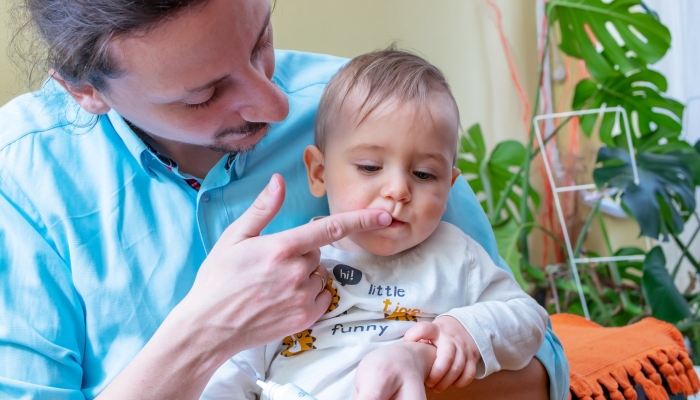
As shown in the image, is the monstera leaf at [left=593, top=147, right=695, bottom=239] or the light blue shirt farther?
the monstera leaf at [left=593, top=147, right=695, bottom=239]

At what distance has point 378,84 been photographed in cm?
117

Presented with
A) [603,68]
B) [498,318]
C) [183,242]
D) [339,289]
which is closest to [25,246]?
[183,242]

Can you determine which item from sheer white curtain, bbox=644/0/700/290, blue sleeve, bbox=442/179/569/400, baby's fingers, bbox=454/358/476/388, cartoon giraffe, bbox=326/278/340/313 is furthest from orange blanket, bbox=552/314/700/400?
sheer white curtain, bbox=644/0/700/290

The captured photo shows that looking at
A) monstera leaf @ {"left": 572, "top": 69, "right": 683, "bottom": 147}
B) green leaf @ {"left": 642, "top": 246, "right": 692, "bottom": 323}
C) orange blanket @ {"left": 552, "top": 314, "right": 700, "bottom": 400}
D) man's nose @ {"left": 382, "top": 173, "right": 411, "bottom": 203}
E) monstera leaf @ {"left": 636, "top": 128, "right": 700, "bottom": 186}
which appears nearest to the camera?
man's nose @ {"left": 382, "top": 173, "right": 411, "bottom": 203}

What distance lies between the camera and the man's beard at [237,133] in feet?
3.65

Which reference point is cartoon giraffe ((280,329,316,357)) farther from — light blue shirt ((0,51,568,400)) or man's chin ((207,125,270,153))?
man's chin ((207,125,270,153))

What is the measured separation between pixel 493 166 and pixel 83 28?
210 centimetres

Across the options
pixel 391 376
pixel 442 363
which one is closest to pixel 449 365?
pixel 442 363

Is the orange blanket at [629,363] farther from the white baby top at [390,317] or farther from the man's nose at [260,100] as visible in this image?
the man's nose at [260,100]

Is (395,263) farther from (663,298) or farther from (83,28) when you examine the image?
(663,298)

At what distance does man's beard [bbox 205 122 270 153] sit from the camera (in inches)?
43.8

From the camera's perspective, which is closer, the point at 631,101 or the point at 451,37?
the point at 631,101

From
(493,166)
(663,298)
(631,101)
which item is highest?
(631,101)

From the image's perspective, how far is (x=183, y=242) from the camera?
120 centimetres
